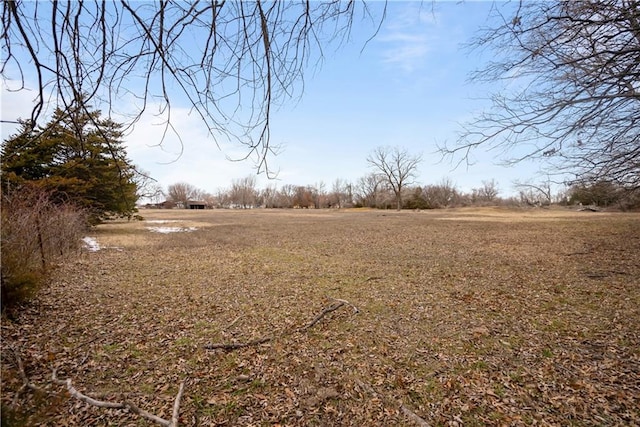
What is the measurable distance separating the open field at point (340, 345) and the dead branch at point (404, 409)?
0.05ft

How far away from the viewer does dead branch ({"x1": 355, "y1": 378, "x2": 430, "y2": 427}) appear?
8.82 feet

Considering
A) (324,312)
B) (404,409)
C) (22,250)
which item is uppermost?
(22,250)

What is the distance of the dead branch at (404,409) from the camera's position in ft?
8.82

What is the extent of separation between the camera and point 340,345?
409cm

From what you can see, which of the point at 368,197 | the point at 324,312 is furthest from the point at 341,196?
the point at 324,312

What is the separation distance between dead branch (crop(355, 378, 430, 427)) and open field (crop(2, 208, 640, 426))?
15 mm

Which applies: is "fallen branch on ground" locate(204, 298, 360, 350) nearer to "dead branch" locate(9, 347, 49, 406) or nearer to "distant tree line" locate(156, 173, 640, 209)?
"dead branch" locate(9, 347, 49, 406)

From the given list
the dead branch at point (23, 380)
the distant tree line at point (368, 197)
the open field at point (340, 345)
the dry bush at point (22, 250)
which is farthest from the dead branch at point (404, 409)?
the distant tree line at point (368, 197)

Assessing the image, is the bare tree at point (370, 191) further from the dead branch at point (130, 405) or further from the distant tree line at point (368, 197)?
the dead branch at point (130, 405)

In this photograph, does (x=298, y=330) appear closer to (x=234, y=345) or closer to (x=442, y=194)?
(x=234, y=345)

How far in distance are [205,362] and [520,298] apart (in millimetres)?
5598

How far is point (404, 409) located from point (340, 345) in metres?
1.34

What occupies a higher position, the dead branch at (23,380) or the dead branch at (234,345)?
the dead branch at (23,380)

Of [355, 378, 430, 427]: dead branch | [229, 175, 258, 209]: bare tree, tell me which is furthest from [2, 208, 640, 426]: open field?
[229, 175, 258, 209]: bare tree
